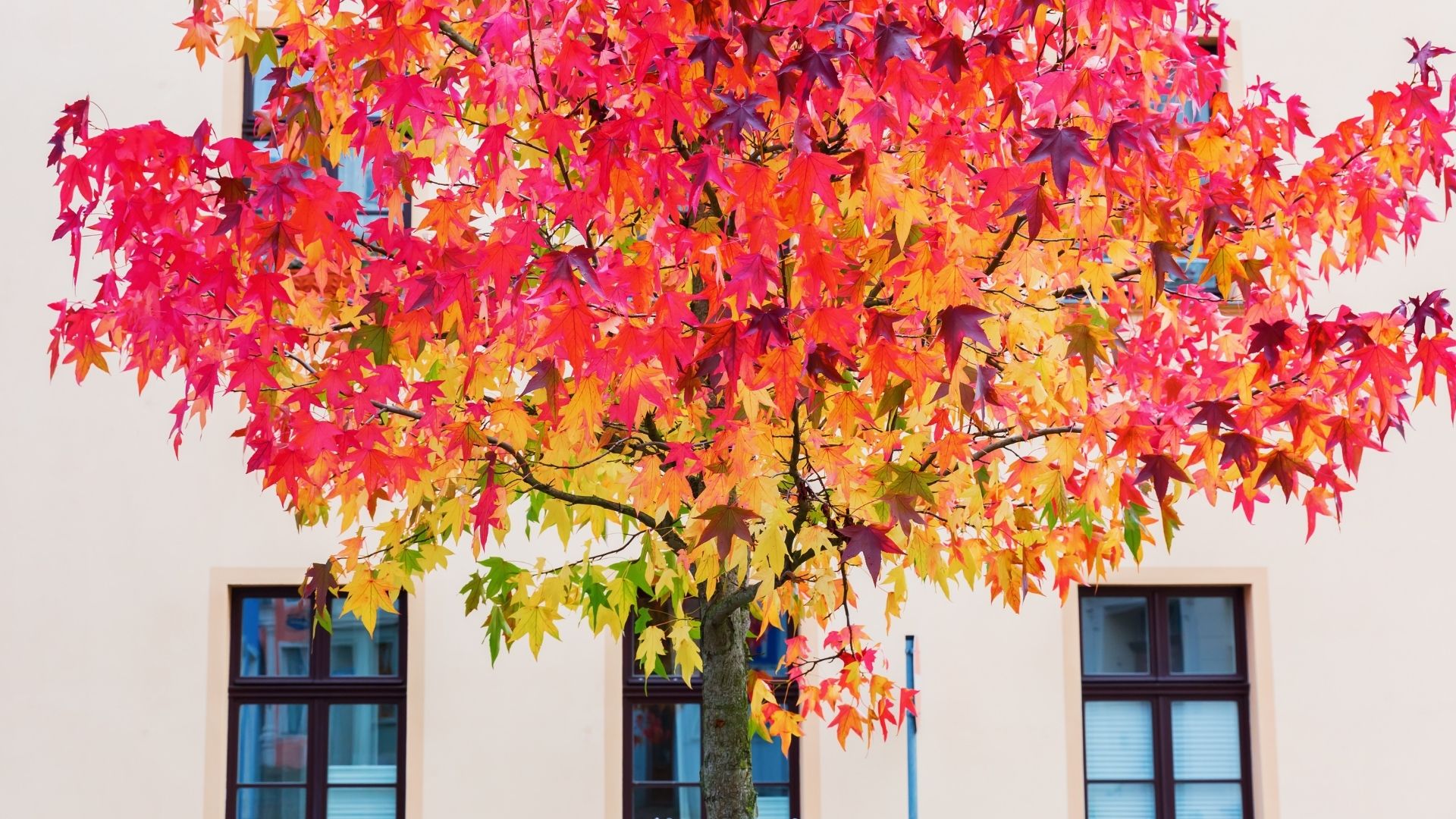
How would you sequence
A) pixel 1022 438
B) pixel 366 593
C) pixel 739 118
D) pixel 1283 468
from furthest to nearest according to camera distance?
pixel 366 593 < pixel 1022 438 < pixel 1283 468 < pixel 739 118

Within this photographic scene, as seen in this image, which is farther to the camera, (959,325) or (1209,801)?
(1209,801)

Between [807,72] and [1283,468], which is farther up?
[807,72]

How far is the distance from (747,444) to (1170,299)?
177cm

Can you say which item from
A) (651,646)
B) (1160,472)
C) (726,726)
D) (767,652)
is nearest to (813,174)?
(1160,472)

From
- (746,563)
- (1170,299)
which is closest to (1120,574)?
(1170,299)

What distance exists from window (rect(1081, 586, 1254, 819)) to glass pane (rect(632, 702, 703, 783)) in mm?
1996

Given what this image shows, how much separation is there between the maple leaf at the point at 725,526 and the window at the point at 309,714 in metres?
4.00

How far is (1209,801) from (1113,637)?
0.94m

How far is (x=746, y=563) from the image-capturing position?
4156 millimetres

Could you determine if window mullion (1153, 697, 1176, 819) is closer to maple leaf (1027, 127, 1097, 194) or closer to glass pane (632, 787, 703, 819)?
glass pane (632, 787, 703, 819)

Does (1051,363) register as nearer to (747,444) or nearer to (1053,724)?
(747,444)

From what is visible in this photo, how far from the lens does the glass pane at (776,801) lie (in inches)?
266

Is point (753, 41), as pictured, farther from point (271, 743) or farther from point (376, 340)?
point (271, 743)

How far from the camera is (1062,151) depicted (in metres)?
2.79
